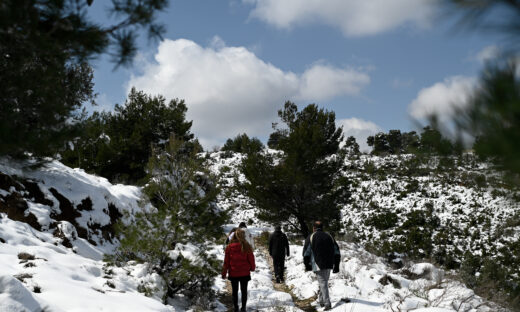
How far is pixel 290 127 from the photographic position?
21156 mm

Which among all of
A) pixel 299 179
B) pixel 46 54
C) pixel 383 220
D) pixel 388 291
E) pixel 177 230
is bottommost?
pixel 388 291

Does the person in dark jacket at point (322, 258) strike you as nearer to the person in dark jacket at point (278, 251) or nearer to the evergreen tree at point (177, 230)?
the evergreen tree at point (177, 230)

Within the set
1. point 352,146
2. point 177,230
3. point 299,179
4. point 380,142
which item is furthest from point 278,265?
point 380,142

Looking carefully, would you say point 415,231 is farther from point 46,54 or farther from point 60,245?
point 46,54

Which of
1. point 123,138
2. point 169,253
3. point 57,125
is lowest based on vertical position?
point 169,253

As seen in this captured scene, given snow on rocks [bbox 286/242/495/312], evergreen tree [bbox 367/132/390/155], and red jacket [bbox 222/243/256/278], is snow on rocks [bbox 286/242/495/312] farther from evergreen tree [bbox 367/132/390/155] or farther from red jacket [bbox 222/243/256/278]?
evergreen tree [bbox 367/132/390/155]

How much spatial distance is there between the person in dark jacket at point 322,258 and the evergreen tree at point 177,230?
194cm

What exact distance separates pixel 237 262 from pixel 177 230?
142cm

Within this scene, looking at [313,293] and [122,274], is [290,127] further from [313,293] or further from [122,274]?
[122,274]

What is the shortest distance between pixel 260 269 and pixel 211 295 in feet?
15.7

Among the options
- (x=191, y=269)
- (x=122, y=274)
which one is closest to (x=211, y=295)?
(x=191, y=269)

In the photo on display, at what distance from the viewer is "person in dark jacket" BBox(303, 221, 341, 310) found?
22.4 ft

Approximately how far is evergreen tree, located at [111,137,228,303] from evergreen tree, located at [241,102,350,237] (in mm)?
10256

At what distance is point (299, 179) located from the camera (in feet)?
58.0
